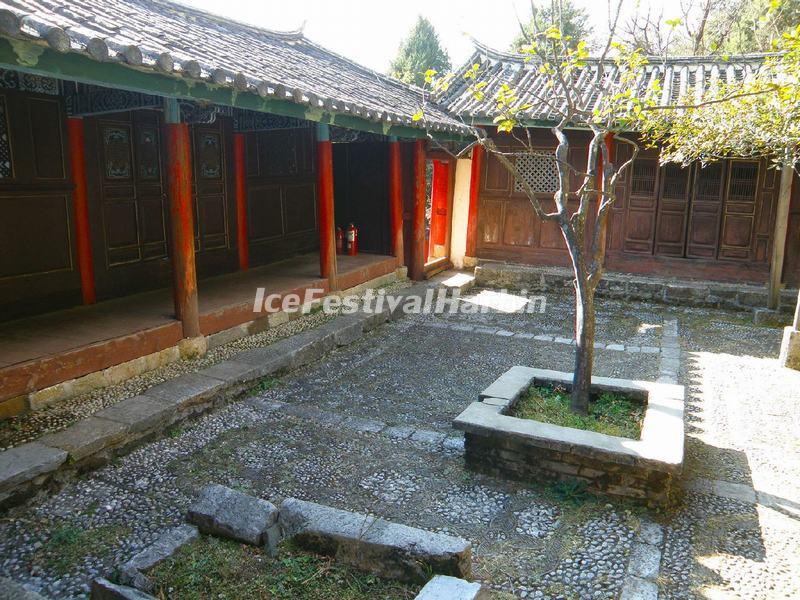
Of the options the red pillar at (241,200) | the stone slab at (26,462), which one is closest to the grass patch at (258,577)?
the stone slab at (26,462)

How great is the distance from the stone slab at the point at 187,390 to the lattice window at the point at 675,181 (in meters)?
8.24

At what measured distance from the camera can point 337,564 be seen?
3070 millimetres

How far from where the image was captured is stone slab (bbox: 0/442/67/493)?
143 inches

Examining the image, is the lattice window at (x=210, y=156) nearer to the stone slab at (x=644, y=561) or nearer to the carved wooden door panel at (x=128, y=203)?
the carved wooden door panel at (x=128, y=203)

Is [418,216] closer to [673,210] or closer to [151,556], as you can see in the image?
[673,210]

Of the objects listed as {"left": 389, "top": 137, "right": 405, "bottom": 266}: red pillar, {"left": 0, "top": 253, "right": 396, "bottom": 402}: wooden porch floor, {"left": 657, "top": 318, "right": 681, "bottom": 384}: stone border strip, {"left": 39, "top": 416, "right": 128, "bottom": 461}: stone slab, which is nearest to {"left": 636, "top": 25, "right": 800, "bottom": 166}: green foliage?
{"left": 657, "top": 318, "right": 681, "bottom": 384}: stone border strip

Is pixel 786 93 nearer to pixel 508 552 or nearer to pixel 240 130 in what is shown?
pixel 508 552

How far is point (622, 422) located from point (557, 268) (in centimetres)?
688

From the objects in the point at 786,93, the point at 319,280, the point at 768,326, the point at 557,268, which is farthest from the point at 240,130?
the point at 768,326

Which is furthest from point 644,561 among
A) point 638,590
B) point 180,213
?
point 180,213

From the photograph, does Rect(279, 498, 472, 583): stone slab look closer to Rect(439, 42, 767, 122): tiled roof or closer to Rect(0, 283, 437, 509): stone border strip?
Rect(0, 283, 437, 509): stone border strip

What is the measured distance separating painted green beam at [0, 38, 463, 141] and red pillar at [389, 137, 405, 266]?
2772 millimetres

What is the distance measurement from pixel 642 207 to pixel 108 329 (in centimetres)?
860

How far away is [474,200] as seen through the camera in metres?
11.7
